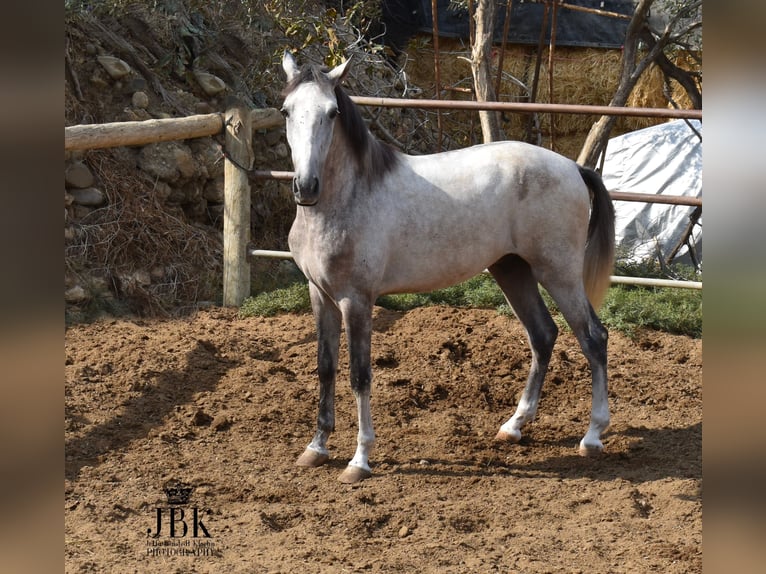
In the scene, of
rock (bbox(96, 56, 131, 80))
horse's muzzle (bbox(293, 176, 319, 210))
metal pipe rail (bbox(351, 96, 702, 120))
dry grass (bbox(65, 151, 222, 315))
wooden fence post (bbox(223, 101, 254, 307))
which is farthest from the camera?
rock (bbox(96, 56, 131, 80))

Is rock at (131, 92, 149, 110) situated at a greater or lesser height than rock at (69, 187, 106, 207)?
greater

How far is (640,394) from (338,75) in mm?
2464

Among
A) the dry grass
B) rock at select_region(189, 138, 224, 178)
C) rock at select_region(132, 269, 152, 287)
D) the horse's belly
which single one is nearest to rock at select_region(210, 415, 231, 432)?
the horse's belly

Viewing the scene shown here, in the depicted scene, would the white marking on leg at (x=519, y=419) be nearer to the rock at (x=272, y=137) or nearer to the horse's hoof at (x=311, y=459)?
the horse's hoof at (x=311, y=459)

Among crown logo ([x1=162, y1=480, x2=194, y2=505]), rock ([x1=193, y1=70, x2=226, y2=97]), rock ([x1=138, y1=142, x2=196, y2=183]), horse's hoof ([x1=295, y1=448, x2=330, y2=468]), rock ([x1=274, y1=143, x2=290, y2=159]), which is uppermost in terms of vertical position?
rock ([x1=193, y1=70, x2=226, y2=97])

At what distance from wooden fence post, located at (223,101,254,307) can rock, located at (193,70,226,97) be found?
1.77 m

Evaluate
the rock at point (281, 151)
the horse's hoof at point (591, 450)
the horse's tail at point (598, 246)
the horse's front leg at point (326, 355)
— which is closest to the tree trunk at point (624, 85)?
the horse's tail at point (598, 246)

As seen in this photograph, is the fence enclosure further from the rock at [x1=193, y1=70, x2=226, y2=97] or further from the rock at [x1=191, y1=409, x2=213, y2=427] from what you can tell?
the rock at [x1=191, y1=409, x2=213, y2=427]

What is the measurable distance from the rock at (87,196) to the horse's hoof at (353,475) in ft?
11.9

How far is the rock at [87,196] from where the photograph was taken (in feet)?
20.4

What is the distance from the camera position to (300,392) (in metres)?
4.51

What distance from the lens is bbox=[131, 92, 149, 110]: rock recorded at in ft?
22.5

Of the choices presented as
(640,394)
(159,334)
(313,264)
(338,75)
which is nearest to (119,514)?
(313,264)
